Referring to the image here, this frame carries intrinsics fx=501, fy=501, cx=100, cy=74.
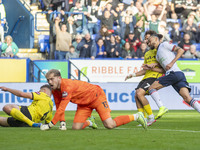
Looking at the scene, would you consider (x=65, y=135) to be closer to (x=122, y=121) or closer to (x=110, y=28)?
(x=122, y=121)

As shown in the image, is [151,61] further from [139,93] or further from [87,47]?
[87,47]

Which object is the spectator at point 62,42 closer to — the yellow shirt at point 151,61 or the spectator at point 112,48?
the spectator at point 112,48

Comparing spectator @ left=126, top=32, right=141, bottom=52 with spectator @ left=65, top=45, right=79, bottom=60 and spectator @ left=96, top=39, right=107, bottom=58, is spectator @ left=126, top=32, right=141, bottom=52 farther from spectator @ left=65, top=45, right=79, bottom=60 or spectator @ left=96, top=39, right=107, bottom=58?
spectator @ left=65, top=45, right=79, bottom=60

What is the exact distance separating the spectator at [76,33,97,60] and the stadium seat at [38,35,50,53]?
1.88 metres

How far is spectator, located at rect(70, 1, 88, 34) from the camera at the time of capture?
22.5m

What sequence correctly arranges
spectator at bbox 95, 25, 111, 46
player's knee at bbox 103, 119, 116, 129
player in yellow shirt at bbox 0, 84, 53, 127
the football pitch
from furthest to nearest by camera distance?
spectator at bbox 95, 25, 111, 46, player in yellow shirt at bbox 0, 84, 53, 127, player's knee at bbox 103, 119, 116, 129, the football pitch

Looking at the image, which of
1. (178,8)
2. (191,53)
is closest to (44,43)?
(191,53)

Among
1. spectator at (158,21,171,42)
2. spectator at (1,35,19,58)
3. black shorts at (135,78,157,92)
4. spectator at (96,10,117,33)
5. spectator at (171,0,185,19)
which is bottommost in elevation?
spectator at (1,35,19,58)

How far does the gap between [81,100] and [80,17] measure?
46.8ft

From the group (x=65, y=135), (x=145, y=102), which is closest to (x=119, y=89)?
(x=145, y=102)

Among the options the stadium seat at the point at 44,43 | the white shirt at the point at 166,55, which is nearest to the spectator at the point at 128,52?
the stadium seat at the point at 44,43

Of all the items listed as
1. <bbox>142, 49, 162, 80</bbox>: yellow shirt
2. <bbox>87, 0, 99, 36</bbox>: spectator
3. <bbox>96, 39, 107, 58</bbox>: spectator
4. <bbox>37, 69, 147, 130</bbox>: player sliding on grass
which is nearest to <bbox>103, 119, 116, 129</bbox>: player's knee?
<bbox>37, 69, 147, 130</bbox>: player sliding on grass

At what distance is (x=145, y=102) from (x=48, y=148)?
5028 mm

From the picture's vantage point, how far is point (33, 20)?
2406 centimetres
